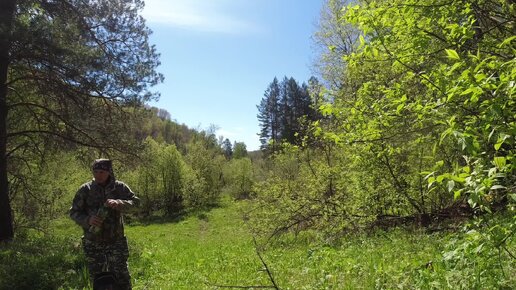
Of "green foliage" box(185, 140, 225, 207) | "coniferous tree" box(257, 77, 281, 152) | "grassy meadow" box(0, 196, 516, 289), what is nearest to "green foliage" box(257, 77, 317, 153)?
"coniferous tree" box(257, 77, 281, 152)

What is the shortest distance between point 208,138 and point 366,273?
55257 mm

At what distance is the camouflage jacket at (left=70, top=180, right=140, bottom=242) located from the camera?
5391 mm

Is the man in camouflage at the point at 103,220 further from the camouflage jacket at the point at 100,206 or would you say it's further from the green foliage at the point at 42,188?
the green foliage at the point at 42,188

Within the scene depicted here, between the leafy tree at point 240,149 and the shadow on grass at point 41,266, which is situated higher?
the leafy tree at point 240,149

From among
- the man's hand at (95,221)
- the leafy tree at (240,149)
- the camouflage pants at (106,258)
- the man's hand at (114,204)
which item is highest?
the leafy tree at (240,149)

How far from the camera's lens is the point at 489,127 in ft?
9.34

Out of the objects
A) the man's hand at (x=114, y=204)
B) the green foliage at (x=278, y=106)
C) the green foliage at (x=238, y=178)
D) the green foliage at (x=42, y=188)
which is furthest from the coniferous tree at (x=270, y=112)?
the man's hand at (x=114, y=204)

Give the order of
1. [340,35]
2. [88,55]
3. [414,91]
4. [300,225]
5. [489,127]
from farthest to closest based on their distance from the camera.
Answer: [340,35] → [300,225] → [88,55] → [414,91] → [489,127]

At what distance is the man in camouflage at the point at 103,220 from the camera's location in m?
5.31

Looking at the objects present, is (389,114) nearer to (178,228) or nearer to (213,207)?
(178,228)

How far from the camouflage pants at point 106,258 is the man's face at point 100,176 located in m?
0.78

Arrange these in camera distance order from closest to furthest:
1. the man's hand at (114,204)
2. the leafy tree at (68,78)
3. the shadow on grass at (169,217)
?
1. the man's hand at (114,204)
2. the leafy tree at (68,78)
3. the shadow on grass at (169,217)

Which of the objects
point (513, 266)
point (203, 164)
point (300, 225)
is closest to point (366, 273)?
point (513, 266)

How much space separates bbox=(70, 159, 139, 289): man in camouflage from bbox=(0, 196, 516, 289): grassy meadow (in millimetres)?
1362
